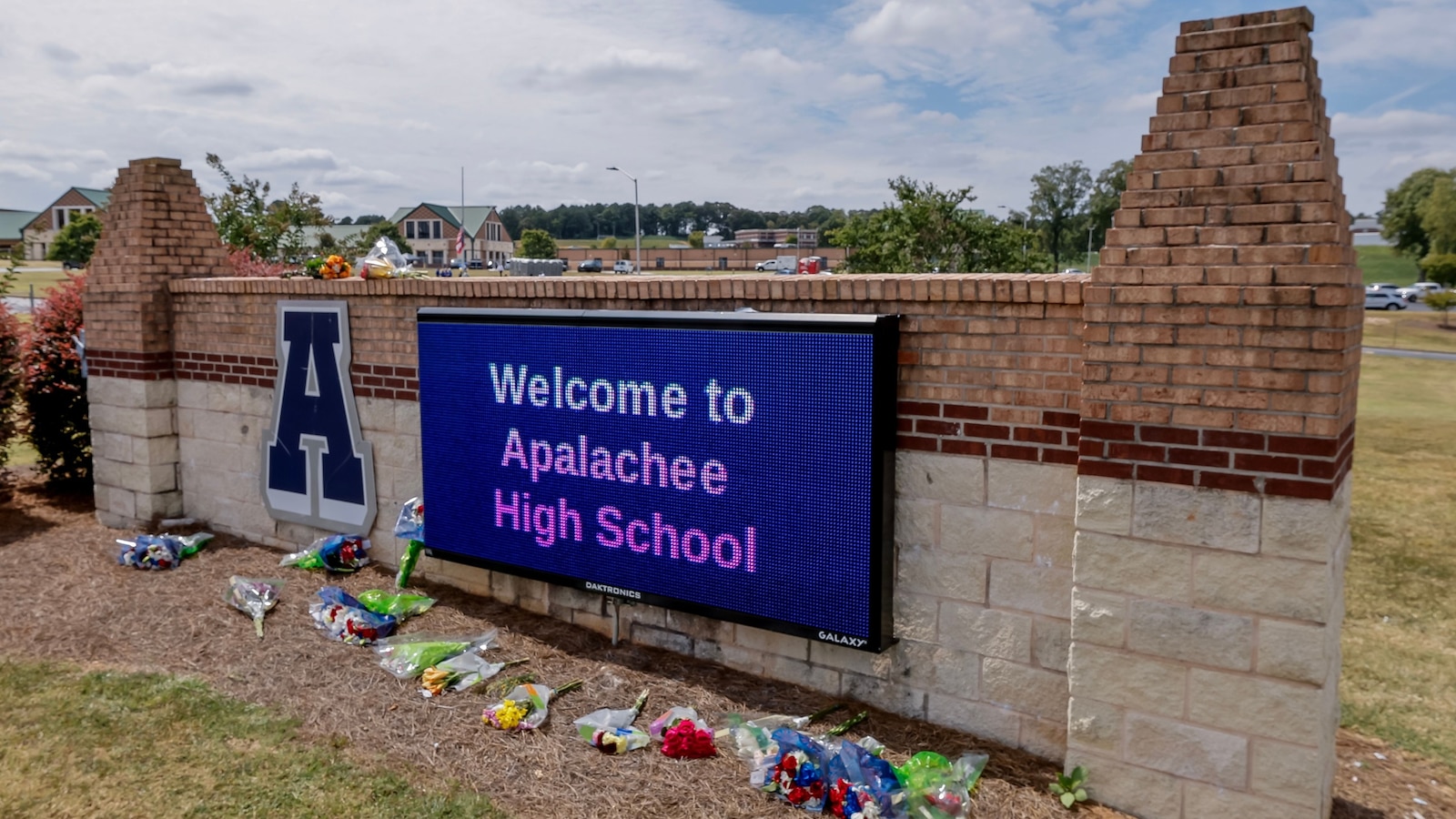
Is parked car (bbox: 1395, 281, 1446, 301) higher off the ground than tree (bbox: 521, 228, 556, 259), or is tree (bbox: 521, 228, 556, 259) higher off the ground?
tree (bbox: 521, 228, 556, 259)

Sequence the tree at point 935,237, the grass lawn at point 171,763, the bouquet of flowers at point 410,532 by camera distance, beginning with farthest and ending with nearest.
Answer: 1. the tree at point 935,237
2. the bouquet of flowers at point 410,532
3. the grass lawn at point 171,763

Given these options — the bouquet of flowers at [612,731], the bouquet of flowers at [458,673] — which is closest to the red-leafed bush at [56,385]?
the bouquet of flowers at [458,673]

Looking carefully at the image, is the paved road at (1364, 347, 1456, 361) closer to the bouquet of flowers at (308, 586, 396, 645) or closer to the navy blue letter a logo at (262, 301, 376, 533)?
the navy blue letter a logo at (262, 301, 376, 533)

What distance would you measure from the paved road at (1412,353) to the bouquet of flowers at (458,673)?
34.0 m

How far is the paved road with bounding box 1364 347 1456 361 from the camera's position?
3253cm

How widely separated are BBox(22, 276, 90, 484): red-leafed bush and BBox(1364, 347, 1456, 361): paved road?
34.5 m

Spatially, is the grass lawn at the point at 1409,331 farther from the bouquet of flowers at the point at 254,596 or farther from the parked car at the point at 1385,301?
the bouquet of flowers at the point at 254,596

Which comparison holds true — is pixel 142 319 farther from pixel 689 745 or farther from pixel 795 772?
pixel 795 772

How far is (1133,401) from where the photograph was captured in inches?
178

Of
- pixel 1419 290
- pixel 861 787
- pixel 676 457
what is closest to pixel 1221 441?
pixel 861 787

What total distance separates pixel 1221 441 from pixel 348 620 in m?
5.39

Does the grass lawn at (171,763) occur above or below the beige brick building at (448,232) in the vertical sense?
below

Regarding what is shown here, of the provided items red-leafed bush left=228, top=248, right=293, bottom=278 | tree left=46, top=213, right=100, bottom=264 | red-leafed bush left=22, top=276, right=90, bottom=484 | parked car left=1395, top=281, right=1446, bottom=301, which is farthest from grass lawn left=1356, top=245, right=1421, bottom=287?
tree left=46, top=213, right=100, bottom=264

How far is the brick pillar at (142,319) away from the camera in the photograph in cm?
954
